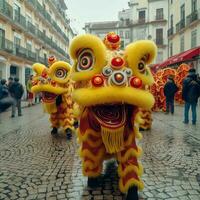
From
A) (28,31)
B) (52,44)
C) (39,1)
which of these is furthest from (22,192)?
(52,44)

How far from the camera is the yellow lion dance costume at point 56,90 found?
743cm

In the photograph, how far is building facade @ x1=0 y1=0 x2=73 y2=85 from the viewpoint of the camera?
27.2 metres

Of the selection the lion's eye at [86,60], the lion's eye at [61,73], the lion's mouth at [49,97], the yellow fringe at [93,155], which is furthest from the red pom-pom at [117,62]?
the lion's mouth at [49,97]

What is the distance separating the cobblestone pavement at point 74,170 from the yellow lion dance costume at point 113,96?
50cm

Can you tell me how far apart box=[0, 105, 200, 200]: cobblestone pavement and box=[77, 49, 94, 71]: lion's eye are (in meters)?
1.56

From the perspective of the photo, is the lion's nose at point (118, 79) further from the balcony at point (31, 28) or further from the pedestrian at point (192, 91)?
the balcony at point (31, 28)

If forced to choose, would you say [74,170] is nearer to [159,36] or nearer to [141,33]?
[159,36]

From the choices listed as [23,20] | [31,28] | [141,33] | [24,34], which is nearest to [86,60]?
[23,20]

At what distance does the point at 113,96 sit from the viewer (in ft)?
11.6

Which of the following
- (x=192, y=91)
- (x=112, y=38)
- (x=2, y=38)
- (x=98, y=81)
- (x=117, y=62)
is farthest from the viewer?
(x=2, y=38)

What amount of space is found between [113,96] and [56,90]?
13.5ft

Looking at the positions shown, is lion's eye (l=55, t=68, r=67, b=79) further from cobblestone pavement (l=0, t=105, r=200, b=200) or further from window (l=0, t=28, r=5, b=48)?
window (l=0, t=28, r=5, b=48)

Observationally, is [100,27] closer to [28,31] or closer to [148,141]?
[28,31]

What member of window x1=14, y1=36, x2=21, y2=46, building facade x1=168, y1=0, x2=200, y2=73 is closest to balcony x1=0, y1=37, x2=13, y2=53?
window x1=14, y1=36, x2=21, y2=46
